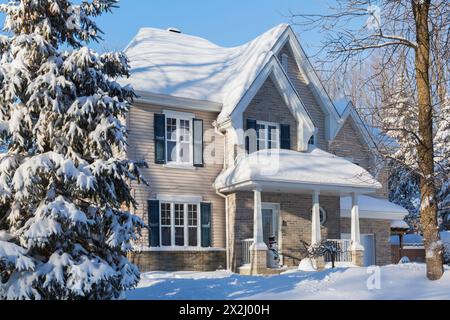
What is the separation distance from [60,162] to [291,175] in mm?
10723

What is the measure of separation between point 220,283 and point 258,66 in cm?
928

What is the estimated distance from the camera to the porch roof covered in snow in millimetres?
17984

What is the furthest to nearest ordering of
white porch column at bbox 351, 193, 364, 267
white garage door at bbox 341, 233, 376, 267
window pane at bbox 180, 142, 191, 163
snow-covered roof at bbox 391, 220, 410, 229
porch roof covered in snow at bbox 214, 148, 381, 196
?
1. snow-covered roof at bbox 391, 220, 410, 229
2. white garage door at bbox 341, 233, 376, 267
3. white porch column at bbox 351, 193, 364, 267
4. window pane at bbox 180, 142, 191, 163
5. porch roof covered in snow at bbox 214, 148, 381, 196

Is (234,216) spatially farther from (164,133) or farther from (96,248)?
(96,248)

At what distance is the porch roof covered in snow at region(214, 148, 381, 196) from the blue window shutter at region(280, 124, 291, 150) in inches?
19.9

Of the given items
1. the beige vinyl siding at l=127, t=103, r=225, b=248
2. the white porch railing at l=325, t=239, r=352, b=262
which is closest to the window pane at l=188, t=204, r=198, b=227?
the beige vinyl siding at l=127, t=103, r=225, b=248

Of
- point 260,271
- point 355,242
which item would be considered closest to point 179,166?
point 260,271

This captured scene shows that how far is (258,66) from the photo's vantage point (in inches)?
796

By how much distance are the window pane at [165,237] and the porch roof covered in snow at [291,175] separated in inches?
89.8

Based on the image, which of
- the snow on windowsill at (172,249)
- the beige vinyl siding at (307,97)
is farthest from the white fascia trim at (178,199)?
the beige vinyl siding at (307,97)

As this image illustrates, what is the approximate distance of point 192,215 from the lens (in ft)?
62.8

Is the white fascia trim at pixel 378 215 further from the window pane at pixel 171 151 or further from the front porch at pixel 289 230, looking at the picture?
the window pane at pixel 171 151

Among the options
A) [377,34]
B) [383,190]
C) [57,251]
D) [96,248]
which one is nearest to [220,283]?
[96,248]

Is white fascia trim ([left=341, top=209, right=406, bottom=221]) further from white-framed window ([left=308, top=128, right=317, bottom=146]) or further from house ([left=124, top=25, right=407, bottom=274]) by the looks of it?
white-framed window ([left=308, top=128, right=317, bottom=146])
